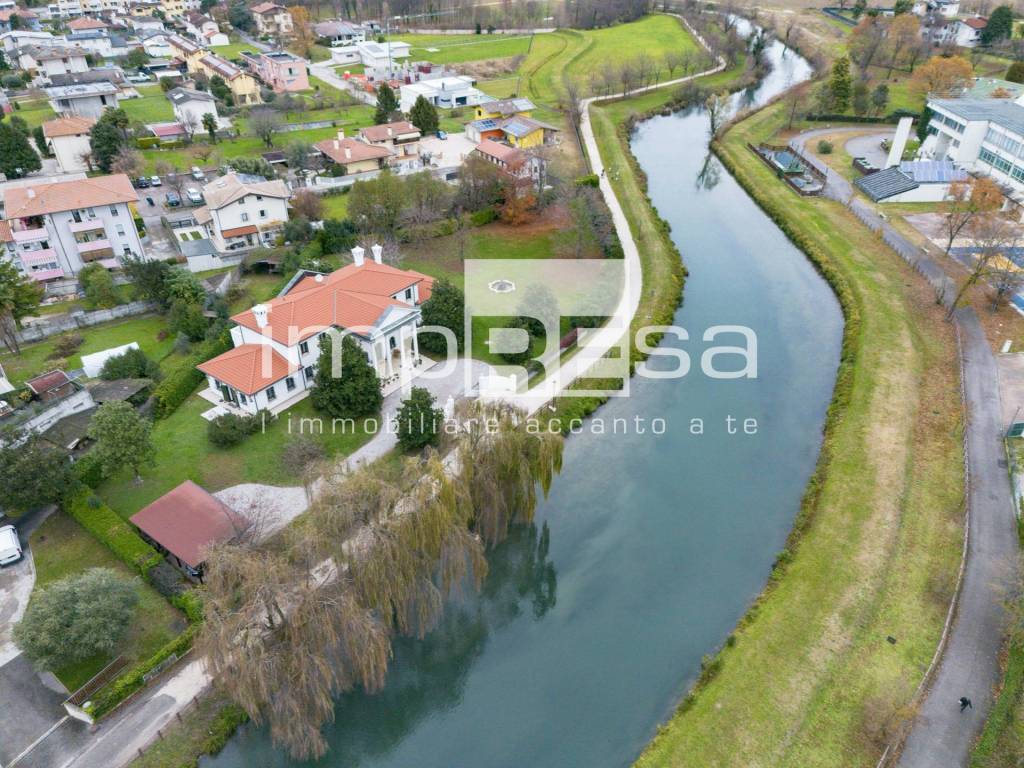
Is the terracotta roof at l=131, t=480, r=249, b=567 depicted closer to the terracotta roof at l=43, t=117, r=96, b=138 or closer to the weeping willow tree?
the weeping willow tree

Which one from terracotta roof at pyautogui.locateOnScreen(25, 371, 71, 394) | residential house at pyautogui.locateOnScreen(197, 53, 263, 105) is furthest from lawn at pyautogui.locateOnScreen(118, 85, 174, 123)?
terracotta roof at pyautogui.locateOnScreen(25, 371, 71, 394)

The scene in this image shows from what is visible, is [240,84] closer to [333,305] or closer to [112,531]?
[333,305]

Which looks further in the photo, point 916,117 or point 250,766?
point 916,117

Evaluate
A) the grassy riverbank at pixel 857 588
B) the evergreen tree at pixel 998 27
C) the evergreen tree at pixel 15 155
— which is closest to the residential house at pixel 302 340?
the grassy riverbank at pixel 857 588

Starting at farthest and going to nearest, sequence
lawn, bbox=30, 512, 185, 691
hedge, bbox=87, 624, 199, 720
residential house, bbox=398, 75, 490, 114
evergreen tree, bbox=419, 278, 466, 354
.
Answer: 1. residential house, bbox=398, 75, 490, 114
2. evergreen tree, bbox=419, 278, 466, 354
3. lawn, bbox=30, 512, 185, 691
4. hedge, bbox=87, 624, 199, 720

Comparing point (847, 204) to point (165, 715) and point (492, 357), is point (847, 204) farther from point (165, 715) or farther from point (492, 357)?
point (165, 715)

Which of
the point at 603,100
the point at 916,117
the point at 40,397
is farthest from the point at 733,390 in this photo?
the point at 603,100

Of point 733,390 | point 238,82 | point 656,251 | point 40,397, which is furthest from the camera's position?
point 238,82
